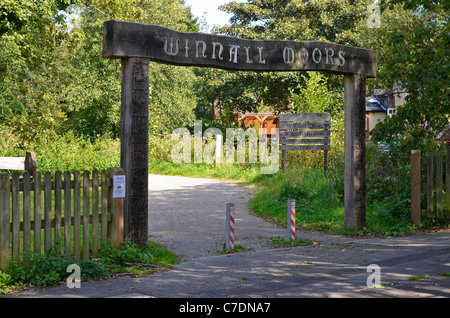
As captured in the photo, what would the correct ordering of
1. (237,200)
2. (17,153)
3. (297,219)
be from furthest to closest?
(17,153) < (237,200) < (297,219)

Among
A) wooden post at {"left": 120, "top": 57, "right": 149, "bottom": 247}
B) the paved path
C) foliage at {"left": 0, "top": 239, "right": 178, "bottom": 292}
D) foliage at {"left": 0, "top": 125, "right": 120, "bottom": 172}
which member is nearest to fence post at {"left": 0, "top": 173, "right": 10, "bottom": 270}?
foliage at {"left": 0, "top": 239, "right": 178, "bottom": 292}

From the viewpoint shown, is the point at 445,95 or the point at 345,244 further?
the point at 445,95

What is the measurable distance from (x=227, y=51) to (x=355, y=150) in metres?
3.82

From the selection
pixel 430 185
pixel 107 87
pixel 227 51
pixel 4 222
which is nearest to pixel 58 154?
pixel 107 87

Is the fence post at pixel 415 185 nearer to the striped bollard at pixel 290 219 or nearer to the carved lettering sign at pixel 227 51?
the carved lettering sign at pixel 227 51

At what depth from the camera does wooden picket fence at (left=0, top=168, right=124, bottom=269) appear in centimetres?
764

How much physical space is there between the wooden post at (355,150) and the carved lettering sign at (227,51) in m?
0.39

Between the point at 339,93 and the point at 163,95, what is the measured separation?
11.1 metres

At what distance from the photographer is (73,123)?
38031 mm

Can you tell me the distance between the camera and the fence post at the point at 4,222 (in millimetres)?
7547

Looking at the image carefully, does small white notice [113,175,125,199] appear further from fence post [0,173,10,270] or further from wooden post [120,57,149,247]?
fence post [0,173,10,270]

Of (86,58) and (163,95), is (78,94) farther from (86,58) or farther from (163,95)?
(163,95)

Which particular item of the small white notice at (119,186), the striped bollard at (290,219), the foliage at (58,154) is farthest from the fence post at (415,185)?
the foliage at (58,154)

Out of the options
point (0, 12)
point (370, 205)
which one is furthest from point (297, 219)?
point (0, 12)
